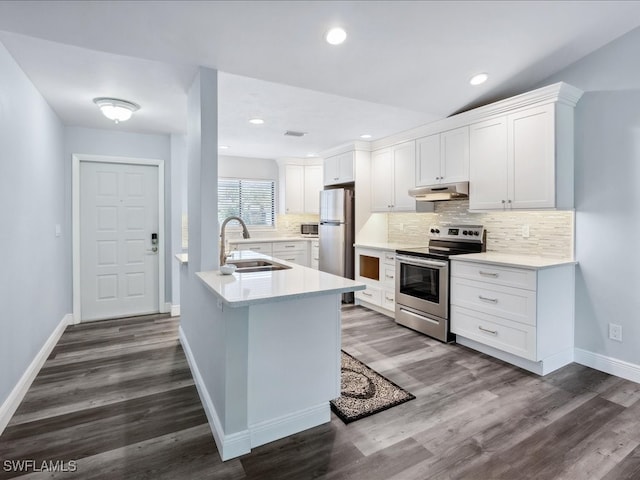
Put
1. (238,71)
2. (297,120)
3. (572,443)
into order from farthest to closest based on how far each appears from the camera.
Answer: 1. (297,120)
2. (238,71)
3. (572,443)

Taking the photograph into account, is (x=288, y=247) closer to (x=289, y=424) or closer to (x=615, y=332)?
(x=289, y=424)

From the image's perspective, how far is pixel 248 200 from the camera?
6.28 meters

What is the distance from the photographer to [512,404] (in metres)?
2.37

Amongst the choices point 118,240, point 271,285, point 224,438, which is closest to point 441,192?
point 271,285

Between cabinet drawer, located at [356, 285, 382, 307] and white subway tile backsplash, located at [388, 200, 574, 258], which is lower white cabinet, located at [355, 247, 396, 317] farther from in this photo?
white subway tile backsplash, located at [388, 200, 574, 258]

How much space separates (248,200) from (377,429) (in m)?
4.88

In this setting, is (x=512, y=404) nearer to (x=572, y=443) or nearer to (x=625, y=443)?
(x=572, y=443)

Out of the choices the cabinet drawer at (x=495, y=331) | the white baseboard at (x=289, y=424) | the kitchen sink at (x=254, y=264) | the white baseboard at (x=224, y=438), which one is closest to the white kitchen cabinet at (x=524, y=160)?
the cabinet drawer at (x=495, y=331)

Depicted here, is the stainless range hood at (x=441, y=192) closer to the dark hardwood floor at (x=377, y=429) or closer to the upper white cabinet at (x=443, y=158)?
the upper white cabinet at (x=443, y=158)

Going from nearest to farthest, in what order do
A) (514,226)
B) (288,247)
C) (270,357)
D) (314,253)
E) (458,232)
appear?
1. (270,357)
2. (514,226)
3. (458,232)
4. (288,247)
5. (314,253)

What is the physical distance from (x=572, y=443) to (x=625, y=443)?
1.01ft

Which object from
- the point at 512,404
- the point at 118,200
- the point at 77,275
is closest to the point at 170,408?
the point at 512,404

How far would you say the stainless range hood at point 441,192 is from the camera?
11.9ft

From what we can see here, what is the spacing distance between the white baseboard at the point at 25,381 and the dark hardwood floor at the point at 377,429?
5 cm
